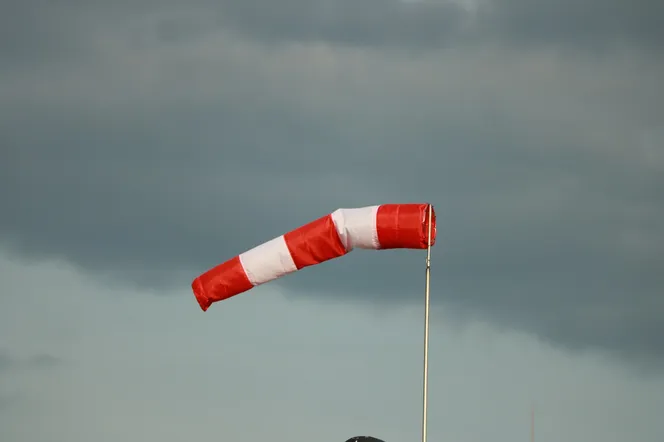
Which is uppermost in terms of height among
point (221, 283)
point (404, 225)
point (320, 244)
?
point (404, 225)

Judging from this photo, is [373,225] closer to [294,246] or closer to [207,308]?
[294,246]

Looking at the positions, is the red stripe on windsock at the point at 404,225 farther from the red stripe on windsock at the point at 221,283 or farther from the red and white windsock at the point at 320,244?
the red stripe on windsock at the point at 221,283

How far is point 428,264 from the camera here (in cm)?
2722

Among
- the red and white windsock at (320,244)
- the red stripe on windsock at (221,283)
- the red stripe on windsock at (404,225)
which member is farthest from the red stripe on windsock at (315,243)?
the red stripe on windsock at (221,283)

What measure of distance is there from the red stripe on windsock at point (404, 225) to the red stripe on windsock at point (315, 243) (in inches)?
53.4

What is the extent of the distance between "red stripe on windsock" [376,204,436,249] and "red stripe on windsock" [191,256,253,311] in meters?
4.26

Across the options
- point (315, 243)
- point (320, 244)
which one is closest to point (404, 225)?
point (320, 244)

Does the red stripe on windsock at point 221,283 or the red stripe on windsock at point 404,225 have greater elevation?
the red stripe on windsock at point 404,225

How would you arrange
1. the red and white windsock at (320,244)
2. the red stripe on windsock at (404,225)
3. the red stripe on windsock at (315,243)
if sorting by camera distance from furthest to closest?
the red stripe on windsock at (315,243) < the red and white windsock at (320,244) < the red stripe on windsock at (404,225)

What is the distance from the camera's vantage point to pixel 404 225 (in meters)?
28.0

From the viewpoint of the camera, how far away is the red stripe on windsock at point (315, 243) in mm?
29000

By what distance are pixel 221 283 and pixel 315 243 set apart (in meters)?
3.05

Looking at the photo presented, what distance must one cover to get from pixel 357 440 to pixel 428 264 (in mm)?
5342

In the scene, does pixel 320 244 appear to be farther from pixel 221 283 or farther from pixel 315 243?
pixel 221 283
